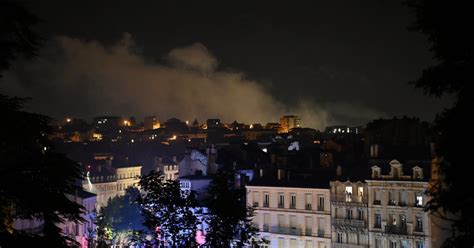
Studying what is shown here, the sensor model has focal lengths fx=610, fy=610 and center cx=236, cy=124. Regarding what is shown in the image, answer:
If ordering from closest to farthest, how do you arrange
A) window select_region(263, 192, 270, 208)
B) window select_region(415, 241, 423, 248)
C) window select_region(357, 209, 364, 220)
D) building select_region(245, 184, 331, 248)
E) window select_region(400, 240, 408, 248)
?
window select_region(415, 241, 423, 248), window select_region(400, 240, 408, 248), window select_region(357, 209, 364, 220), building select_region(245, 184, 331, 248), window select_region(263, 192, 270, 208)

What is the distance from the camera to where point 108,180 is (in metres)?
141

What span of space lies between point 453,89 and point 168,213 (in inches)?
604

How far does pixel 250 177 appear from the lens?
82062 mm

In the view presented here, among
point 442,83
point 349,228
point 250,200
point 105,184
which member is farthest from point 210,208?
point 105,184

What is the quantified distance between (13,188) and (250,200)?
6512 cm

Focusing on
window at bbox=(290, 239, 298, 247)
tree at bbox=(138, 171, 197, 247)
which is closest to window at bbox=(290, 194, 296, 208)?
window at bbox=(290, 239, 298, 247)

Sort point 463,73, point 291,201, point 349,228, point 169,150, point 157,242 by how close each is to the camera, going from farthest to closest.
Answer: point 169,150, point 291,201, point 349,228, point 157,242, point 463,73

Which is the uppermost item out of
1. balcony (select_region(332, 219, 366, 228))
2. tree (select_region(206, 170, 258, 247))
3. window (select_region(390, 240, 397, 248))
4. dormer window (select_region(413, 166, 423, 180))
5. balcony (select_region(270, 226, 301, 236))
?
dormer window (select_region(413, 166, 423, 180))

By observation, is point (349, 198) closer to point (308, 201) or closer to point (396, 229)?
point (308, 201)

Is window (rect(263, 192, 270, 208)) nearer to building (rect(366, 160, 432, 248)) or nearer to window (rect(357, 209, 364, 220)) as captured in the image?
window (rect(357, 209, 364, 220))

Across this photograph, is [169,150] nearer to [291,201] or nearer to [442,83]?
[291,201]

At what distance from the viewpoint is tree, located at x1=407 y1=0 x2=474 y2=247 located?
1561 centimetres

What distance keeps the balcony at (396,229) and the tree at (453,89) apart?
49.3 m

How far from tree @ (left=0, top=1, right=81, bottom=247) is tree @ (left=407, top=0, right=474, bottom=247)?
946 centimetres
